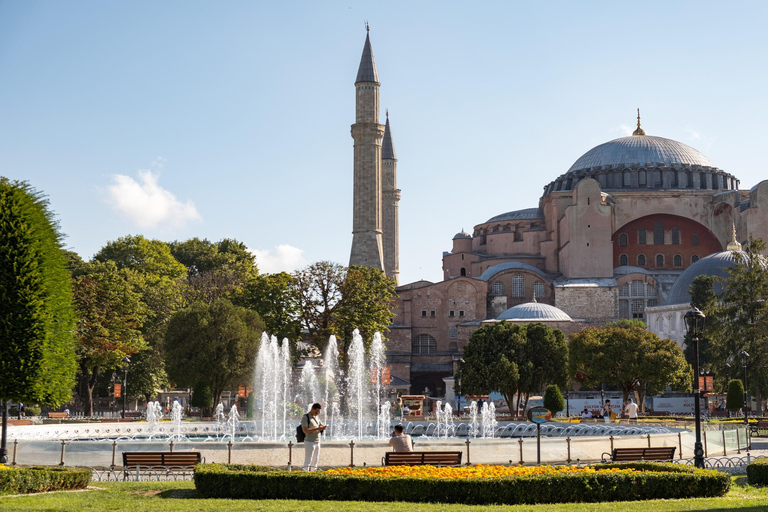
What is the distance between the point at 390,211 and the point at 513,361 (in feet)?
106

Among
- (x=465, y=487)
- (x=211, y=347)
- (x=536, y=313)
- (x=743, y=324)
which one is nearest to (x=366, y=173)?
(x=536, y=313)

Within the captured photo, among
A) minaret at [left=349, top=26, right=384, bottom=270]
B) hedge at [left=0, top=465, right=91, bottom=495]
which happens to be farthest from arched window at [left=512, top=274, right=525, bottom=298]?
hedge at [left=0, top=465, right=91, bottom=495]

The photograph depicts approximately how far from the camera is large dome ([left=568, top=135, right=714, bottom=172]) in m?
65.4

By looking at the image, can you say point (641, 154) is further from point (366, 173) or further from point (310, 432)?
point (310, 432)

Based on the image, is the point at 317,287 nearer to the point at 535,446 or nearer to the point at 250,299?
the point at 250,299

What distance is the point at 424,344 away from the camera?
190 feet

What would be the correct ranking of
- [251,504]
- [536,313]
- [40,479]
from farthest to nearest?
[536,313] < [40,479] < [251,504]

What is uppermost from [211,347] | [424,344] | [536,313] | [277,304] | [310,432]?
[536,313]

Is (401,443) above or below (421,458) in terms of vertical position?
above

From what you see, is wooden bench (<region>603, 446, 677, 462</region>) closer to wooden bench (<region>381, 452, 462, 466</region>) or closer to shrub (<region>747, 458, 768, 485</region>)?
shrub (<region>747, 458, 768, 485</region>)

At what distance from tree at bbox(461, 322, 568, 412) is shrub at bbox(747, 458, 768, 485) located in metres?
22.7

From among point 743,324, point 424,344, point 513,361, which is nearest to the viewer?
point 743,324

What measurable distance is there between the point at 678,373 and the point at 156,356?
2337cm

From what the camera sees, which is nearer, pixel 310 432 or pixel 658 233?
pixel 310 432
